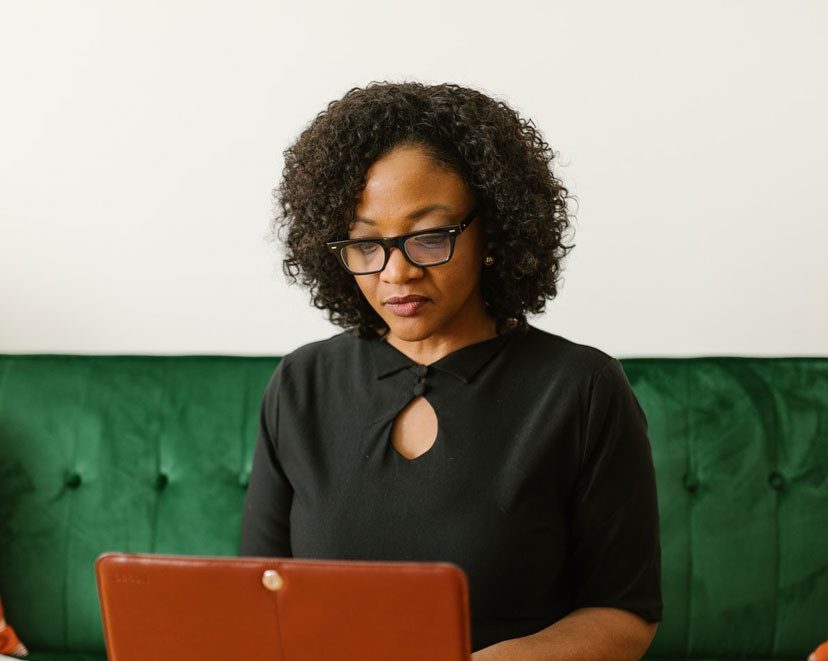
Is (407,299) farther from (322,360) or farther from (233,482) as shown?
(233,482)

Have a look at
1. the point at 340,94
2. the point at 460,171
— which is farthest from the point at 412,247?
the point at 340,94

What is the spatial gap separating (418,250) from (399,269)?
3cm

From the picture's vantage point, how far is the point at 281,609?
737 mm

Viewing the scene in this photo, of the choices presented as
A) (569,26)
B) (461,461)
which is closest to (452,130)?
(461,461)

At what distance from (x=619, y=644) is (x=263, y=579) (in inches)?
22.4

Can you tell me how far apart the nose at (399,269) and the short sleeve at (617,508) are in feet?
0.84

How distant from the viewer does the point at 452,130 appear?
1.17m

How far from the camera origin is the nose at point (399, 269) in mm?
1106

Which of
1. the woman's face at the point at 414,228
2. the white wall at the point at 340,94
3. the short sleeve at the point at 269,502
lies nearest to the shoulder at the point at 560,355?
the woman's face at the point at 414,228

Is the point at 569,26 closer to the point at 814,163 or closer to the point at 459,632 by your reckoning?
the point at 814,163

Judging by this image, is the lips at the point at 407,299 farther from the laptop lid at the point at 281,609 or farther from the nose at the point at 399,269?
the laptop lid at the point at 281,609

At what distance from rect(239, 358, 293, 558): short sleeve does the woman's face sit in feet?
0.88

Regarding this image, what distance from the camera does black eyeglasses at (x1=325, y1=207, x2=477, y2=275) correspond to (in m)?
1.11

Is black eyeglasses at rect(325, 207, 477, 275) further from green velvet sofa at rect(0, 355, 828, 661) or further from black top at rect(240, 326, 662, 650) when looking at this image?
green velvet sofa at rect(0, 355, 828, 661)
